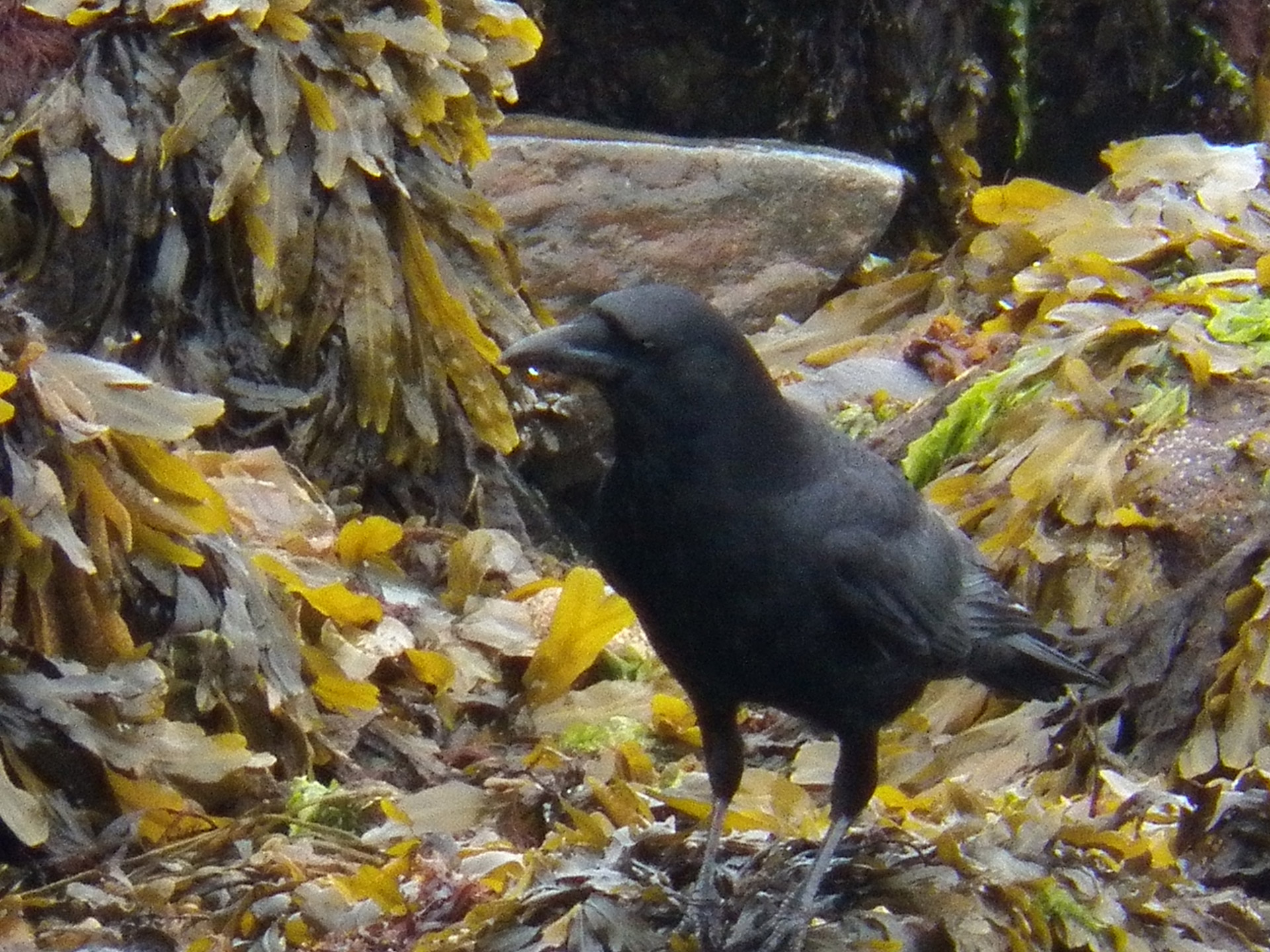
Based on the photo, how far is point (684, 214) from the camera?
6.73m

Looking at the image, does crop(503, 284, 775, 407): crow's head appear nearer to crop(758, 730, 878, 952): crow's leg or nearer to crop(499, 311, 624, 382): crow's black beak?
crop(499, 311, 624, 382): crow's black beak

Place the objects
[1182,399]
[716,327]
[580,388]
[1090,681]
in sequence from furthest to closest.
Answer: [580,388]
[1182,399]
[1090,681]
[716,327]

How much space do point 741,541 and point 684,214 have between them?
394 cm

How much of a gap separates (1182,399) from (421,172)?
8.11 feet

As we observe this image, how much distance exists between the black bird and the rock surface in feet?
11.2

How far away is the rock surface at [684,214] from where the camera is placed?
6590 millimetres

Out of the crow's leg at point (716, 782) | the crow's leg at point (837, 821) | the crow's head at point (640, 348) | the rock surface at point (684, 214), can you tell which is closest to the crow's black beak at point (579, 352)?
the crow's head at point (640, 348)

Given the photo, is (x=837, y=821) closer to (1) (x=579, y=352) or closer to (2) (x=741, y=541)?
(2) (x=741, y=541)

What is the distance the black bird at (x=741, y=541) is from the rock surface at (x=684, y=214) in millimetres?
3409

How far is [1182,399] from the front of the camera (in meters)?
4.94

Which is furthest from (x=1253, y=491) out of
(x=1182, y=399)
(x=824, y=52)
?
(x=824, y=52)

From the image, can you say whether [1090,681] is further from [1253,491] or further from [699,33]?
[699,33]

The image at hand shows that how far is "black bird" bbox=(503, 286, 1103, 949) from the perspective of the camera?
9.68ft

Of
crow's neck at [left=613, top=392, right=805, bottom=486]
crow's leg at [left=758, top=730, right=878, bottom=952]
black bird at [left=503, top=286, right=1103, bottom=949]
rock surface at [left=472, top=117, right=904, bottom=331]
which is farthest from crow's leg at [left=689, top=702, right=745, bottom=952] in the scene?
rock surface at [left=472, top=117, right=904, bottom=331]
